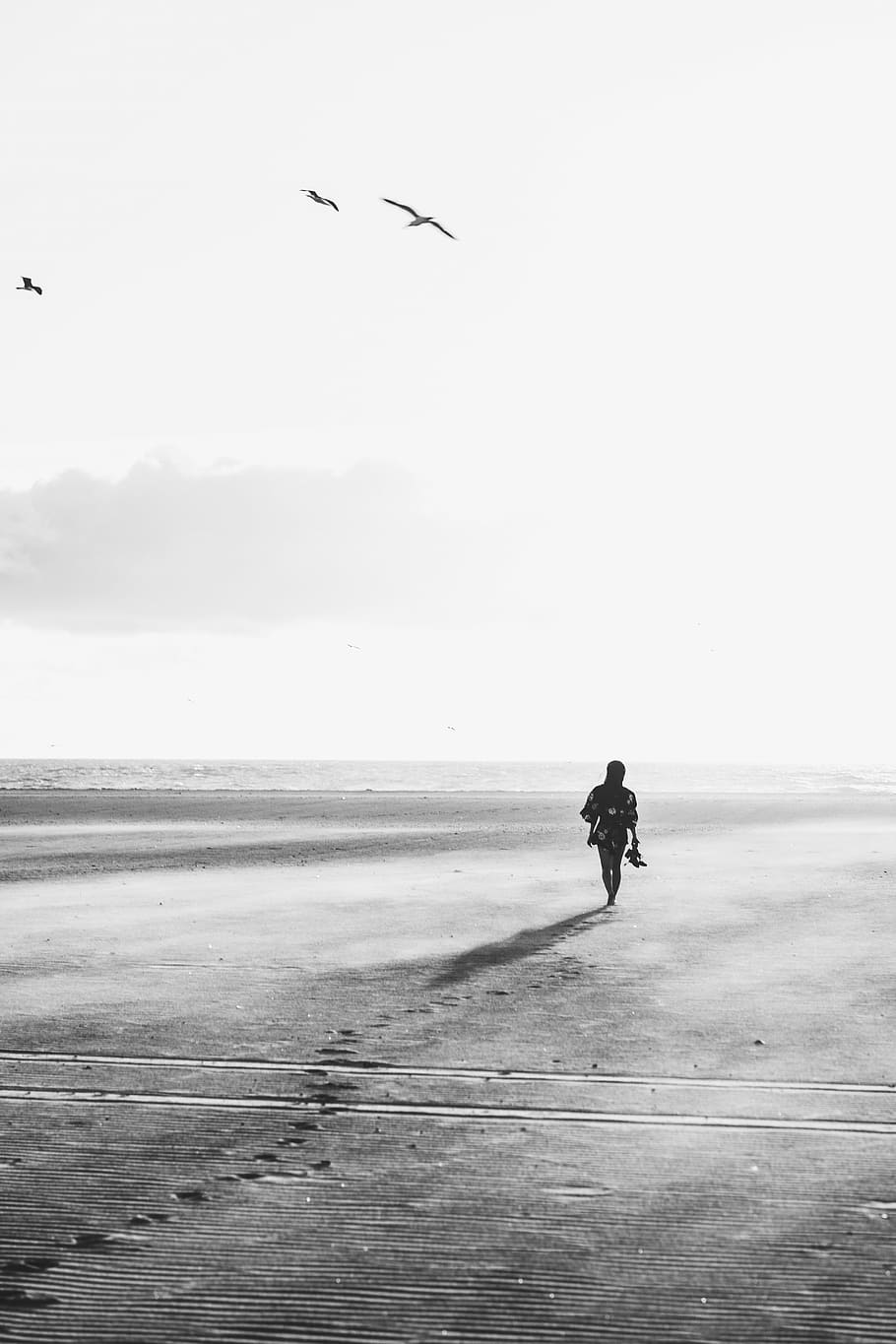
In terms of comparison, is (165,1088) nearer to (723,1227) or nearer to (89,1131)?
(89,1131)

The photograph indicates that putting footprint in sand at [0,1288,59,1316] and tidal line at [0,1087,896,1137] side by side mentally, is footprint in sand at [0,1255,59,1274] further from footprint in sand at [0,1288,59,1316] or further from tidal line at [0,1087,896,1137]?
tidal line at [0,1087,896,1137]

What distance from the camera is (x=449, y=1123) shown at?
23.2ft

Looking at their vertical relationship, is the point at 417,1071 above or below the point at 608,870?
below

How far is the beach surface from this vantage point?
482cm

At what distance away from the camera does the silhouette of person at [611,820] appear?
57.0ft

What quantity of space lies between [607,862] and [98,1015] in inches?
346

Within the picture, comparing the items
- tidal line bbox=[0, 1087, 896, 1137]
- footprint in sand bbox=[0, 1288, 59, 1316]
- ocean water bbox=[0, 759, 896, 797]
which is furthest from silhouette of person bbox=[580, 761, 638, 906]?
ocean water bbox=[0, 759, 896, 797]

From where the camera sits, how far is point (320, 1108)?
24.1ft

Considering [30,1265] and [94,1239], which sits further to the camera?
[94,1239]

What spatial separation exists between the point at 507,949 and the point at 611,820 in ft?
14.6

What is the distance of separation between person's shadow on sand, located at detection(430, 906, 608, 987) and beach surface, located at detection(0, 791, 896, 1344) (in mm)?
79

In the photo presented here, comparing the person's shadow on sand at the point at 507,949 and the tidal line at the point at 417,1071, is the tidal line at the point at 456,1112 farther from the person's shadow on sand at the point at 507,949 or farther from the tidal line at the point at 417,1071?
the person's shadow on sand at the point at 507,949

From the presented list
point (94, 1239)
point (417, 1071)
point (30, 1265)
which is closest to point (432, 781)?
point (417, 1071)

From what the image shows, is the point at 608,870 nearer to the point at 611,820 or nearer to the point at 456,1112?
the point at 611,820
